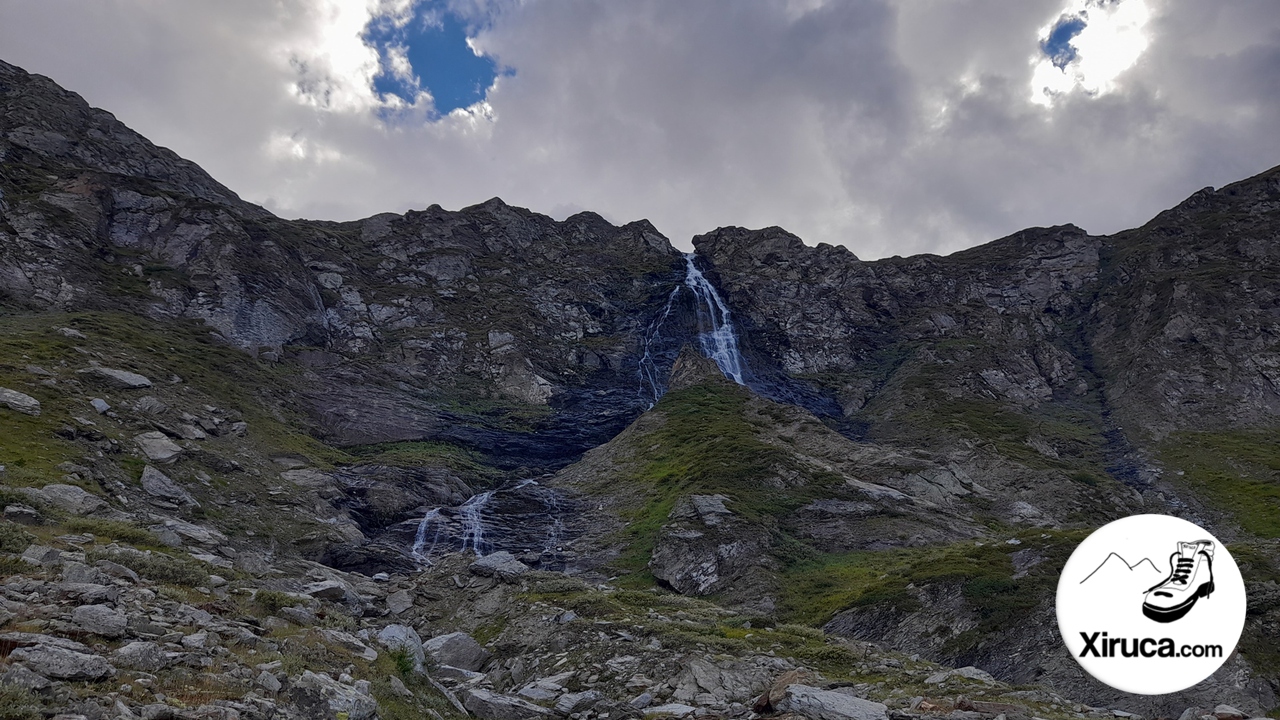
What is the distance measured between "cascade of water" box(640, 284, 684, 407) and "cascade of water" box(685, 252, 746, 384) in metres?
9.64

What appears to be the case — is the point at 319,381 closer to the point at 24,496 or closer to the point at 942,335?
the point at 24,496

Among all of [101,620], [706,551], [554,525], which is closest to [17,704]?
[101,620]

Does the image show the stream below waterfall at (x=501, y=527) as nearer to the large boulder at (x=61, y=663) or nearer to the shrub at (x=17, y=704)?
the large boulder at (x=61, y=663)

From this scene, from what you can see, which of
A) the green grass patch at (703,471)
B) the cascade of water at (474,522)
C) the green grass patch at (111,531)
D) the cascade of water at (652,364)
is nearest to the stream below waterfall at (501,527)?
the cascade of water at (474,522)

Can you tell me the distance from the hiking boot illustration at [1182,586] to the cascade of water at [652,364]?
10705 centimetres

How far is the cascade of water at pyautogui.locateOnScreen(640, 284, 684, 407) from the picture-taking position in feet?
434

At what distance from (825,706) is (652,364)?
Answer: 12810 centimetres

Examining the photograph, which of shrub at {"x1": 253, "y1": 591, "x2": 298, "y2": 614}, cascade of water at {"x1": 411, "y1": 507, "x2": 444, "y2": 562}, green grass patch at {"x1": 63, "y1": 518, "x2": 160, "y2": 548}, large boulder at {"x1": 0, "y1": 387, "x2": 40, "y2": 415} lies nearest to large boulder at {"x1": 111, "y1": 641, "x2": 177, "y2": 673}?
shrub at {"x1": 253, "y1": 591, "x2": 298, "y2": 614}

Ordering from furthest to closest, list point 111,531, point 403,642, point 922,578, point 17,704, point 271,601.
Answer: point 922,578, point 111,531, point 403,642, point 271,601, point 17,704

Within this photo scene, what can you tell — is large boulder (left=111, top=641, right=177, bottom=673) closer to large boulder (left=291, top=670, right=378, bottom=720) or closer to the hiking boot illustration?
large boulder (left=291, top=670, right=378, bottom=720)

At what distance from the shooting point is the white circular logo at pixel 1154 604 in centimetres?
1497

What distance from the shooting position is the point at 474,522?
6431 centimetres

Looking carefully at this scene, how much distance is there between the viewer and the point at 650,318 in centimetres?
15925

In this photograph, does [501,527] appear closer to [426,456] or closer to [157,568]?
[426,456]
